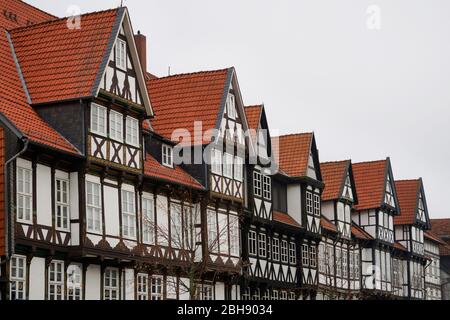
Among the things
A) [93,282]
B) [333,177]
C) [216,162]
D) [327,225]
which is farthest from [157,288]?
[333,177]

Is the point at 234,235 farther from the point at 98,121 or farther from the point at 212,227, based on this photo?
the point at 98,121

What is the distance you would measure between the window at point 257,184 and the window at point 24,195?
2118cm

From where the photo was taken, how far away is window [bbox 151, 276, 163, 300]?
142 ft

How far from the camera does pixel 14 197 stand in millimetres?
33219

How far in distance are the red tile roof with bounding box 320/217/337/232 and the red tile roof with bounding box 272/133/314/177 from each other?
5.22 m

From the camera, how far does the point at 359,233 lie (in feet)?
249

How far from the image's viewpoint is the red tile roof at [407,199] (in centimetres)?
8712

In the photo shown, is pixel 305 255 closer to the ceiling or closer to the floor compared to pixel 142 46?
closer to the floor

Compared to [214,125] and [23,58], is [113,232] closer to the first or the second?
[23,58]

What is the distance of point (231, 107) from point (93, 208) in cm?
1434

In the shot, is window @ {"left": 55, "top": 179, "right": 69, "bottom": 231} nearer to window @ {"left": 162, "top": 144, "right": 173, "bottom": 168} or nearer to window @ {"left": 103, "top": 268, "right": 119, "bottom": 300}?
window @ {"left": 103, "top": 268, "right": 119, "bottom": 300}

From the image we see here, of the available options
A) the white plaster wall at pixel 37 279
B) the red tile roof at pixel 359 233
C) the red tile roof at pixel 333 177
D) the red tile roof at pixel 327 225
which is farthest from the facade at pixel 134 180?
the red tile roof at pixel 359 233

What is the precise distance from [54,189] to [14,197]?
2.75m

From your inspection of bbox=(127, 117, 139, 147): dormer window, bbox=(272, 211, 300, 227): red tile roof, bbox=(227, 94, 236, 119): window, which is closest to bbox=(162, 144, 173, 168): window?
bbox=(227, 94, 236, 119): window
